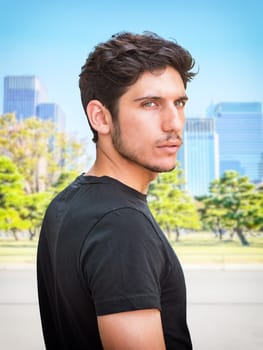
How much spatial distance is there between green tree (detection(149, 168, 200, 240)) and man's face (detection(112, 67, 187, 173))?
7838 mm

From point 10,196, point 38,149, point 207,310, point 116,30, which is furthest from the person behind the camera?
point 38,149

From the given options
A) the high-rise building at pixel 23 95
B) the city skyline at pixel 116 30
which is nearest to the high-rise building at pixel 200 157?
the city skyline at pixel 116 30

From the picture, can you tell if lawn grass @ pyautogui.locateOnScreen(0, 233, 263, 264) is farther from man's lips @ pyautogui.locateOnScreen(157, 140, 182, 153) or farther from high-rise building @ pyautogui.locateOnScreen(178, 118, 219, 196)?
man's lips @ pyautogui.locateOnScreen(157, 140, 182, 153)

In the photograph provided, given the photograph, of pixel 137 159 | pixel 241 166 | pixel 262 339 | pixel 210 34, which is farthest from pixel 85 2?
pixel 137 159

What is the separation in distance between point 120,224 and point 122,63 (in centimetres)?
27

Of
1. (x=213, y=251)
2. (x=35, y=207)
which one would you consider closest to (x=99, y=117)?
(x=35, y=207)

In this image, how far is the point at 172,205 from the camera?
8.60 m

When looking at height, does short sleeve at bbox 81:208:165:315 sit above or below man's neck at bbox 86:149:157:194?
below

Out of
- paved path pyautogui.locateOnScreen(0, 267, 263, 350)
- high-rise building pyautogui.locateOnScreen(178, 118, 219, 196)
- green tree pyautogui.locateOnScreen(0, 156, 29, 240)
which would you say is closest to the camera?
paved path pyautogui.locateOnScreen(0, 267, 263, 350)

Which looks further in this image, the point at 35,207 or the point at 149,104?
the point at 35,207

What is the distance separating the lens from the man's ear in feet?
2.42

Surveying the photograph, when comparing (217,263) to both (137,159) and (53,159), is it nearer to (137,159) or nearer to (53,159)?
(53,159)

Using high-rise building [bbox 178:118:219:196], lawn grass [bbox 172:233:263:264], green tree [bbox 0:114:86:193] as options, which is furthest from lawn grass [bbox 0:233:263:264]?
green tree [bbox 0:114:86:193]

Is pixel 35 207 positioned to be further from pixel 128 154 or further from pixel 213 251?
pixel 128 154
